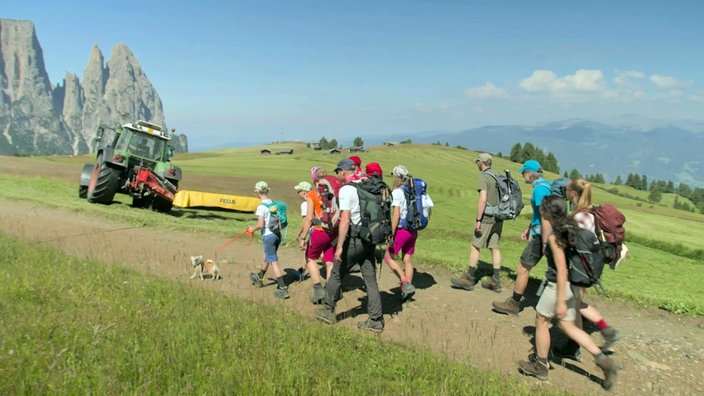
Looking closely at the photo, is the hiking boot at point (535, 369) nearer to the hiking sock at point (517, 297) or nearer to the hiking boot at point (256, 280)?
the hiking sock at point (517, 297)

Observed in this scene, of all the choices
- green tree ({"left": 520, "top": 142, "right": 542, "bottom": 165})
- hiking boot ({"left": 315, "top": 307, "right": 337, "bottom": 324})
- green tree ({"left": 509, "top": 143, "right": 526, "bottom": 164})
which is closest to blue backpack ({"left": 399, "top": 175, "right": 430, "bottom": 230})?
hiking boot ({"left": 315, "top": 307, "right": 337, "bottom": 324})

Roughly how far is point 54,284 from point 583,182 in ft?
22.4

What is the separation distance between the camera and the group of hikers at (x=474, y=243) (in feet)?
15.7

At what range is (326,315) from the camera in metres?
6.22

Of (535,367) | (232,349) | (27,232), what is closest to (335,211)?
(232,349)

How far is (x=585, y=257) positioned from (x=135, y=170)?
15.8m

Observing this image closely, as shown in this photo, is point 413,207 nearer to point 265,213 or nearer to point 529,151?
point 265,213

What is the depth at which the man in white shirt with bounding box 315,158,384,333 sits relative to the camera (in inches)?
232

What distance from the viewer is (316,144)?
115 meters

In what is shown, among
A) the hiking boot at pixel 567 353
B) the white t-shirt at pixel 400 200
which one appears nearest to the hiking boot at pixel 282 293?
the white t-shirt at pixel 400 200

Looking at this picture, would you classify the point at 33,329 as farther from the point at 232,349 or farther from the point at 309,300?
the point at 309,300

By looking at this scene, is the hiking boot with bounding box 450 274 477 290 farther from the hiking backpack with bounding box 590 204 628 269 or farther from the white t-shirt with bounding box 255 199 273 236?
the white t-shirt with bounding box 255 199 273 236

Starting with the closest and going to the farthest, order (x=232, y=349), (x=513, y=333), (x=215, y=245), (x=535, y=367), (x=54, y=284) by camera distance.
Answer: (x=232, y=349) < (x=535, y=367) < (x=54, y=284) < (x=513, y=333) < (x=215, y=245)

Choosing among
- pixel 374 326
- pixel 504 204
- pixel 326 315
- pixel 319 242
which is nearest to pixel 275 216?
pixel 319 242
